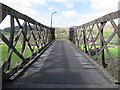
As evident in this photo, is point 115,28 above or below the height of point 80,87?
above

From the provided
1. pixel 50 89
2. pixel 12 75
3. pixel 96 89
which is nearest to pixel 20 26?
pixel 12 75

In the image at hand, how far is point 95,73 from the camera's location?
3.49 meters

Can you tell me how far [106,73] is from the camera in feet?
10.5

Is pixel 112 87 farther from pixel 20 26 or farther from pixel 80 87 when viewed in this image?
pixel 20 26

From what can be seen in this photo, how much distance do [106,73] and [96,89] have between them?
0.81 m

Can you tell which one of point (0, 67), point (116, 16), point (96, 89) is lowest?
point (96, 89)

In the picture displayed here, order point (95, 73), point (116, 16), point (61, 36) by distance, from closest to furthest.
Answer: point (116, 16), point (95, 73), point (61, 36)

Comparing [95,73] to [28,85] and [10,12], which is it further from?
[10,12]

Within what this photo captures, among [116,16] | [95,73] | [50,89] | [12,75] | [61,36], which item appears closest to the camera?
[50,89]

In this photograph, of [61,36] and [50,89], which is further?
[61,36]

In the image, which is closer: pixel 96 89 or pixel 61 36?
pixel 96 89

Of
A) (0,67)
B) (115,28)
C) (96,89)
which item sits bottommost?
(96,89)

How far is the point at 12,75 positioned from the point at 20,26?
1.24 metres

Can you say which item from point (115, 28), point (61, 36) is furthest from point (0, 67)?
point (61, 36)
